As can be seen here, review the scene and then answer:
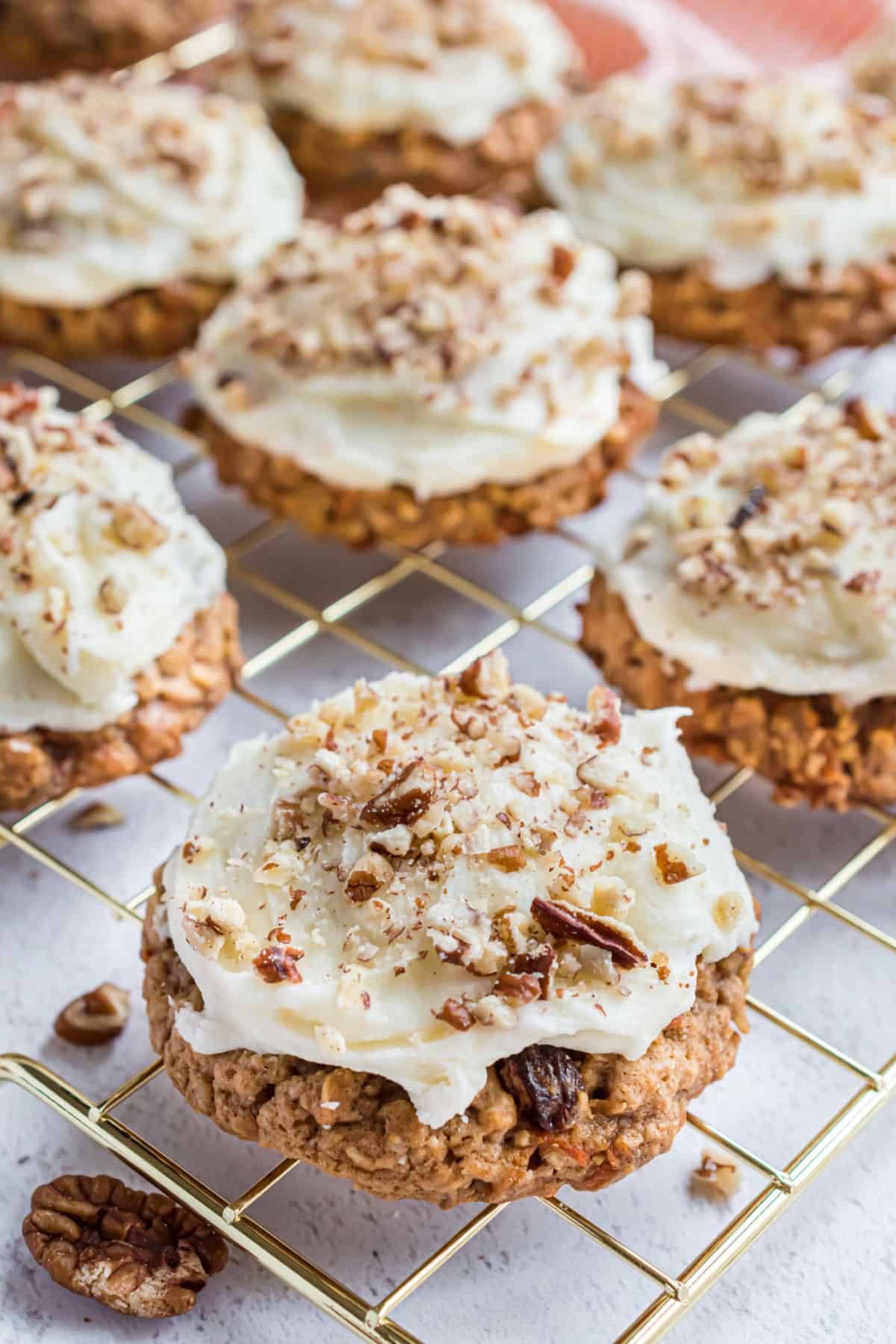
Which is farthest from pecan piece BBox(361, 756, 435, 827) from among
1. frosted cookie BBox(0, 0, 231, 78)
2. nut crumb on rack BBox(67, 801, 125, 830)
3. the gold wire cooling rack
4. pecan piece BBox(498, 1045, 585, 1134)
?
frosted cookie BBox(0, 0, 231, 78)

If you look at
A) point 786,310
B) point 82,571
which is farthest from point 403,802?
point 786,310

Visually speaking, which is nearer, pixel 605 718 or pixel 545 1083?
pixel 545 1083

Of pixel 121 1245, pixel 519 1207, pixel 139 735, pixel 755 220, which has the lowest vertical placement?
pixel 519 1207

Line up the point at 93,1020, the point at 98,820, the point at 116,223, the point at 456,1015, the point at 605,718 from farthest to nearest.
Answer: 1. the point at 116,223
2. the point at 98,820
3. the point at 93,1020
4. the point at 605,718
5. the point at 456,1015

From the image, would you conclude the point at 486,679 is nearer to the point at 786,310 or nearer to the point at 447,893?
the point at 447,893

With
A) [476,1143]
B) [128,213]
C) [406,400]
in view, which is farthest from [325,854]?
[128,213]

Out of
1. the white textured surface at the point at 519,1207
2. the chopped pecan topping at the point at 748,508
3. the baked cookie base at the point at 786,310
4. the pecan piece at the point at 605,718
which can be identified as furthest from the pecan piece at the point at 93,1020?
the baked cookie base at the point at 786,310

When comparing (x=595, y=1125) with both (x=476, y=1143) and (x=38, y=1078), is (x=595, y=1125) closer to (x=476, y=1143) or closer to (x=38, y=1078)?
(x=476, y=1143)
